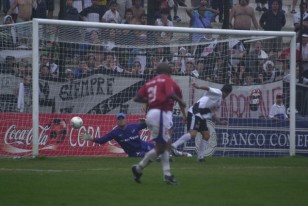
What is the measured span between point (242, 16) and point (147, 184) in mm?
13756

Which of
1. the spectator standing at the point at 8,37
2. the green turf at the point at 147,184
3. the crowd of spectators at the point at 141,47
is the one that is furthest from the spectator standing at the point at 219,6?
the green turf at the point at 147,184

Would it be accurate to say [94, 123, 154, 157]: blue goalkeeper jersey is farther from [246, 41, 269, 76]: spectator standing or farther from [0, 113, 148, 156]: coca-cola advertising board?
[246, 41, 269, 76]: spectator standing

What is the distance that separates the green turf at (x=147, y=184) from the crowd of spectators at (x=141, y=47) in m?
3.29

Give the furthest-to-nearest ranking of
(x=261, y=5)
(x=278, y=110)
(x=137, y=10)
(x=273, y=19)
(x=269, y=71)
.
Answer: (x=261, y=5) < (x=273, y=19) < (x=137, y=10) < (x=269, y=71) < (x=278, y=110)

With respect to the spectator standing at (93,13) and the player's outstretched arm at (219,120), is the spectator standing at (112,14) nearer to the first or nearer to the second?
the spectator standing at (93,13)

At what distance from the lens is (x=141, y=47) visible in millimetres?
22828

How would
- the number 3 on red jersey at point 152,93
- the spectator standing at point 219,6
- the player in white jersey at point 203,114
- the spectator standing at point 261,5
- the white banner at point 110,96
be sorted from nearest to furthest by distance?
the number 3 on red jersey at point 152,93
the player in white jersey at point 203,114
the white banner at point 110,96
the spectator standing at point 219,6
the spectator standing at point 261,5

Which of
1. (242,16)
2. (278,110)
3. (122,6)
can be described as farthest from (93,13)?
(278,110)

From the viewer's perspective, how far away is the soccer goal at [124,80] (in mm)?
21047

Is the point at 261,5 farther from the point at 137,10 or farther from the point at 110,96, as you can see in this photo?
the point at 110,96

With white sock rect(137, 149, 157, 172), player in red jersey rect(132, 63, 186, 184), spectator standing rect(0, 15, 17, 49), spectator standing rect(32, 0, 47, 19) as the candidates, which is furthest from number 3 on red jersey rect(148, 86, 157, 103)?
spectator standing rect(32, 0, 47, 19)

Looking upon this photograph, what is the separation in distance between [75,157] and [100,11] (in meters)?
6.61

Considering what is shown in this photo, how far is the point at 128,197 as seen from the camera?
12062mm

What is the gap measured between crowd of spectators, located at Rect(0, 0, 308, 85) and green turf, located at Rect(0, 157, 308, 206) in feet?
10.8
